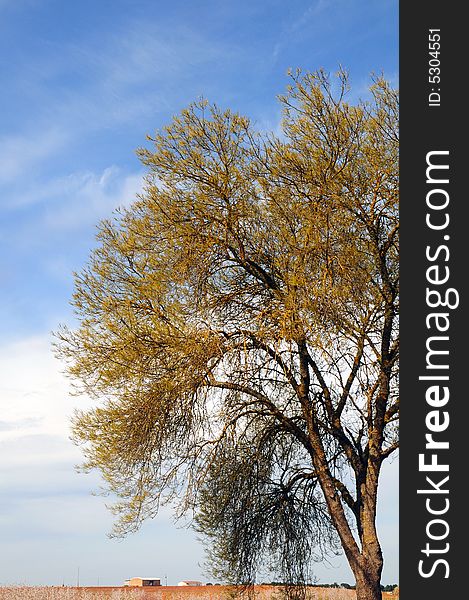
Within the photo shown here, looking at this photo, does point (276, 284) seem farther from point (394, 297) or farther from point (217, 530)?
point (217, 530)

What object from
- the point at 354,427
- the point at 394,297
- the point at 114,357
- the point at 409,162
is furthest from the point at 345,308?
the point at 409,162

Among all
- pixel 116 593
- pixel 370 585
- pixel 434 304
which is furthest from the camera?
pixel 116 593

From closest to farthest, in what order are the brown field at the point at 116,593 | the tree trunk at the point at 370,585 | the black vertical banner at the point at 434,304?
the black vertical banner at the point at 434,304
the tree trunk at the point at 370,585
the brown field at the point at 116,593

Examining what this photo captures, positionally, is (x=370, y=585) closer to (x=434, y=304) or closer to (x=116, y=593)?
(x=116, y=593)

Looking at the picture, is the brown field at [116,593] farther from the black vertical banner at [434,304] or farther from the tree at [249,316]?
the black vertical banner at [434,304]

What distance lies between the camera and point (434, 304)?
8547 millimetres

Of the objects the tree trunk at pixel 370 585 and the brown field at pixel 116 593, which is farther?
the brown field at pixel 116 593

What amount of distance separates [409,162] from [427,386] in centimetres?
250

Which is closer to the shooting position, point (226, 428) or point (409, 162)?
point (409, 162)

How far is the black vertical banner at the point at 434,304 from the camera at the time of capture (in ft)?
27.0

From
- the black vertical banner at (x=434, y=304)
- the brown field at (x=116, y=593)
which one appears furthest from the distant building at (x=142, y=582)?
the black vertical banner at (x=434, y=304)

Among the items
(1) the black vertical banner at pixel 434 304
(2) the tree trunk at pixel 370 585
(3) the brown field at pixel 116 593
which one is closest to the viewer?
(1) the black vertical banner at pixel 434 304

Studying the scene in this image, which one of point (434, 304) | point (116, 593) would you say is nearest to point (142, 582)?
point (116, 593)

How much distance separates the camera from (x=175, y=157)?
1599cm
